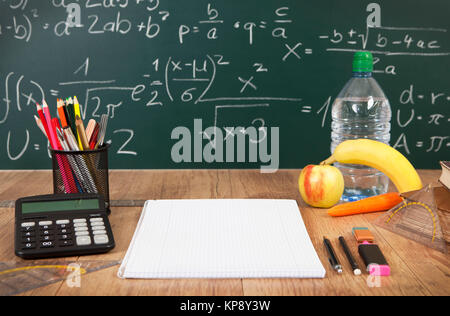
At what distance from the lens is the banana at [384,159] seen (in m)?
0.96

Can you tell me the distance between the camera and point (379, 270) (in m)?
0.67

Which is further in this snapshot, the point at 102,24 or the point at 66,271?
the point at 102,24

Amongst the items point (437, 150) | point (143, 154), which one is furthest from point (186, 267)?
point (437, 150)

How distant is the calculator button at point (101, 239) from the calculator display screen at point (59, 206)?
0.08 m

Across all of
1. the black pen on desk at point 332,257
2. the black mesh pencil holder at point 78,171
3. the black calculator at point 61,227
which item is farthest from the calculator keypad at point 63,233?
the black pen on desk at point 332,257

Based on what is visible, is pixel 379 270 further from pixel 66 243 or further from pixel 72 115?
pixel 72 115

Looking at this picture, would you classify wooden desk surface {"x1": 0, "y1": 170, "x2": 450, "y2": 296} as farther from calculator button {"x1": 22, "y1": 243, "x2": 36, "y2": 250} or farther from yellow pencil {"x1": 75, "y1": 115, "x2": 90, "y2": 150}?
yellow pencil {"x1": 75, "y1": 115, "x2": 90, "y2": 150}

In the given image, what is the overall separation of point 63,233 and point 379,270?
483 mm

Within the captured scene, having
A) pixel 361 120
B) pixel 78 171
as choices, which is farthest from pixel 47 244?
pixel 361 120

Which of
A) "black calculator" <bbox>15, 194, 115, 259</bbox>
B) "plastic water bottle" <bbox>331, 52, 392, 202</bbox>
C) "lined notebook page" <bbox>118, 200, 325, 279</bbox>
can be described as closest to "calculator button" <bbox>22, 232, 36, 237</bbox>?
"black calculator" <bbox>15, 194, 115, 259</bbox>

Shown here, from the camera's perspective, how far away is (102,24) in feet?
4.24

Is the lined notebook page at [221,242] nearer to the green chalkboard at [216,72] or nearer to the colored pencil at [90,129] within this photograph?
the colored pencil at [90,129]
